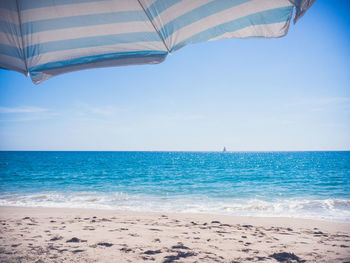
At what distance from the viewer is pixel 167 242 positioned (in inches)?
157

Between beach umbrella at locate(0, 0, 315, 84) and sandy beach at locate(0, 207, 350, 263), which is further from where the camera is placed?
sandy beach at locate(0, 207, 350, 263)

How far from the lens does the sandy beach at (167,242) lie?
3.27 metres

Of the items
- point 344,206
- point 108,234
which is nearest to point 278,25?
point 108,234

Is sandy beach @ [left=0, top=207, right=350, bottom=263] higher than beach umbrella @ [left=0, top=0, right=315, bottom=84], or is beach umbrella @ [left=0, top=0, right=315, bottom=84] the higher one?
beach umbrella @ [left=0, top=0, right=315, bottom=84]

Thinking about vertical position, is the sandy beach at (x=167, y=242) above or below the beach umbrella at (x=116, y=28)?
below

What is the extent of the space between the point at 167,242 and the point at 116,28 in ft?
12.3

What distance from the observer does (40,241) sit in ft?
12.6

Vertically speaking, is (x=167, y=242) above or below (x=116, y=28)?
below

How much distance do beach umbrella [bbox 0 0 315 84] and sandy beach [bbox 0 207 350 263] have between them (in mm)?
2849

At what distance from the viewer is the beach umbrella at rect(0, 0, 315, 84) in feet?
5.51

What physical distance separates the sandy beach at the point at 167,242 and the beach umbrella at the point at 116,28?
2849 mm

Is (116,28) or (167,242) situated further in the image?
(167,242)

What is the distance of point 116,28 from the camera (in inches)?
80.4

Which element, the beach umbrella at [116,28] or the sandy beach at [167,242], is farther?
the sandy beach at [167,242]
